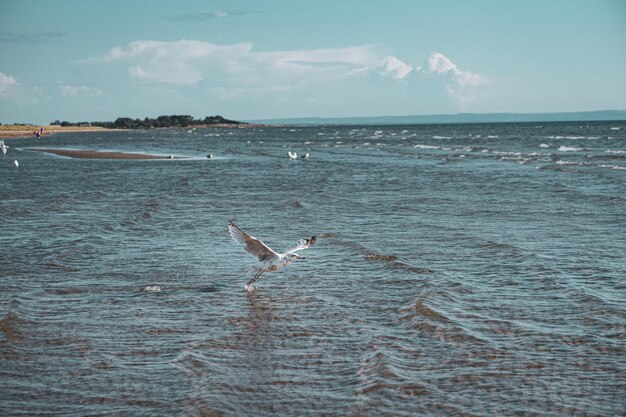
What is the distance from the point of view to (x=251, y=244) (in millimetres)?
12688

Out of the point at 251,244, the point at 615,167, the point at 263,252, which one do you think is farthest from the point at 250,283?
the point at 615,167

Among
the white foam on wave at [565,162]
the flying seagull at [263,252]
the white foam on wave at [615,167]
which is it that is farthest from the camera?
the white foam on wave at [565,162]

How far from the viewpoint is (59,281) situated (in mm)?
13578

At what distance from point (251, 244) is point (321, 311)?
203 centimetres

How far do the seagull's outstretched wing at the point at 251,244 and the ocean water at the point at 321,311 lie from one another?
2.39 feet

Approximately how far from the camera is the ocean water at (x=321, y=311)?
8.10 m

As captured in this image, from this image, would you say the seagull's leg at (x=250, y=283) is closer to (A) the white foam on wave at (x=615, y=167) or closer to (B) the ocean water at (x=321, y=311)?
(B) the ocean water at (x=321, y=311)

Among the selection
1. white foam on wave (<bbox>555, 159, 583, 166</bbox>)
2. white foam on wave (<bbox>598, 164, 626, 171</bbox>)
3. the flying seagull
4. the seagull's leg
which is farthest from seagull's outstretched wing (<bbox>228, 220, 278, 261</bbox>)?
white foam on wave (<bbox>555, 159, 583, 166</bbox>)

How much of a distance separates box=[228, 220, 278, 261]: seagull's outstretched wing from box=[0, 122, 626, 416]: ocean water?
73 centimetres

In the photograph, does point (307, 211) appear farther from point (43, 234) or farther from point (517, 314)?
point (517, 314)

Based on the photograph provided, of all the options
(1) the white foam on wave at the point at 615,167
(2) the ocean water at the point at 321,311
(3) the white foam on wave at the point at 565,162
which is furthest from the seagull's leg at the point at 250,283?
(3) the white foam on wave at the point at 565,162

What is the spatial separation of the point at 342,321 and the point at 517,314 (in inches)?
113

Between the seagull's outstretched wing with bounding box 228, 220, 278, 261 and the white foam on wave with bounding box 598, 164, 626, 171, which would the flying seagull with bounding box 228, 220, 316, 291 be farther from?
the white foam on wave with bounding box 598, 164, 626, 171

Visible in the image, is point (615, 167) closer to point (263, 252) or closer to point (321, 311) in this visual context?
point (263, 252)
